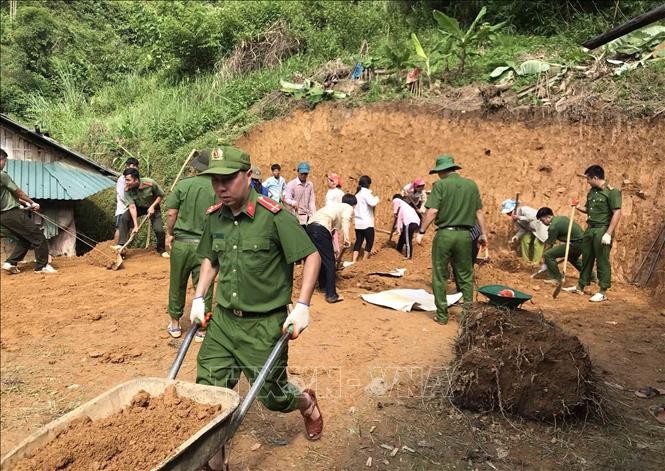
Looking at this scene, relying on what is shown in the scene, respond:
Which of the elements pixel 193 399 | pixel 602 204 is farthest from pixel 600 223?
Result: pixel 193 399

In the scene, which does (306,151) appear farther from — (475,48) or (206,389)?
(206,389)

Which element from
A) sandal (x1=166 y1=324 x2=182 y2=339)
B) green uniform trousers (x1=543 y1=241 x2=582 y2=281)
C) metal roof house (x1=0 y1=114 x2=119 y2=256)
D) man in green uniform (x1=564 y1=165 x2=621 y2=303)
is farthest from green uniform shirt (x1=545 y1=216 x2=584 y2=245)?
metal roof house (x1=0 y1=114 x2=119 y2=256)

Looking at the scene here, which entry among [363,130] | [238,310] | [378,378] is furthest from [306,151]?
[238,310]

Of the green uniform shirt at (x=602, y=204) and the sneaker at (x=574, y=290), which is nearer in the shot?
the green uniform shirt at (x=602, y=204)

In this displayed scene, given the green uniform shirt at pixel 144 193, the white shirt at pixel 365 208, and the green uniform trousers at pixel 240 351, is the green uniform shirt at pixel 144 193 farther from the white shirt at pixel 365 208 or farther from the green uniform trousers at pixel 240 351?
the green uniform trousers at pixel 240 351

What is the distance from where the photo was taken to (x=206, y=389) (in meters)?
2.72

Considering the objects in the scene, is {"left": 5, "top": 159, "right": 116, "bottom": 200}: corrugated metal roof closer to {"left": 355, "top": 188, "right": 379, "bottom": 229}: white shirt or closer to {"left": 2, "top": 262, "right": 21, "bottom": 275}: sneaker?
{"left": 2, "top": 262, "right": 21, "bottom": 275}: sneaker

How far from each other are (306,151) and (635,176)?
722 centimetres

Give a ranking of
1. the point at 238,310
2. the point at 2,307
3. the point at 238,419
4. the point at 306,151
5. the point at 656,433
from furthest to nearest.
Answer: the point at 306,151, the point at 2,307, the point at 656,433, the point at 238,310, the point at 238,419

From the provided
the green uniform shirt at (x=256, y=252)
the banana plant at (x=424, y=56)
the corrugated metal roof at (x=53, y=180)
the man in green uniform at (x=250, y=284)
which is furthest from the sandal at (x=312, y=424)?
the banana plant at (x=424, y=56)

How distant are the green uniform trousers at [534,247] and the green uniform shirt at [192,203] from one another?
619 cm

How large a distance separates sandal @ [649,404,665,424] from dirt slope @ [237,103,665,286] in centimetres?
440

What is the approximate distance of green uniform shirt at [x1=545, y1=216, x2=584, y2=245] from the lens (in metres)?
7.88

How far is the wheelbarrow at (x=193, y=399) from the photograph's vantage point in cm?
220
